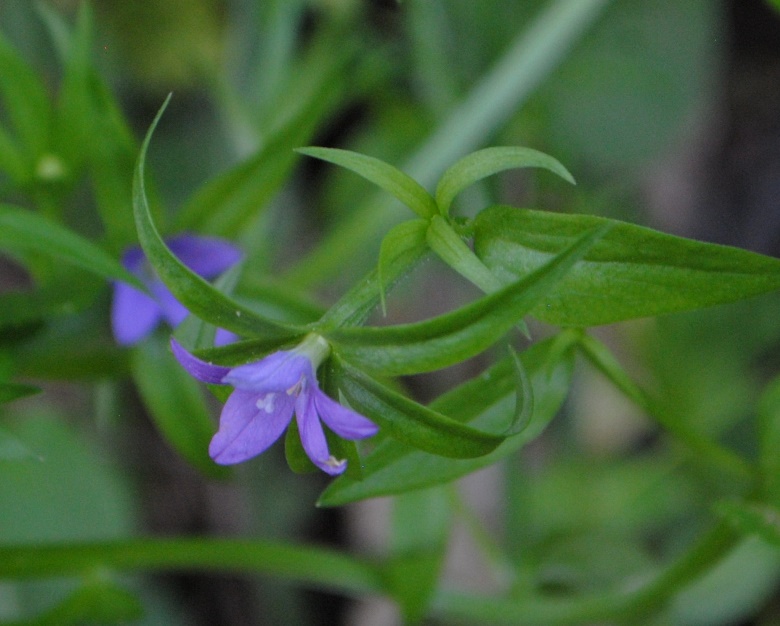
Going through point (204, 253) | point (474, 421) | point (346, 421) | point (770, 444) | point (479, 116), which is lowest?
point (346, 421)

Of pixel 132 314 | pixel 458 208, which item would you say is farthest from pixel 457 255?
pixel 458 208

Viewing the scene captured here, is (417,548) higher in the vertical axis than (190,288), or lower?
higher

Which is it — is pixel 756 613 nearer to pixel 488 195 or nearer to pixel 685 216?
pixel 685 216

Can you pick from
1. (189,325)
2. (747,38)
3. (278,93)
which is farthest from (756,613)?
(189,325)

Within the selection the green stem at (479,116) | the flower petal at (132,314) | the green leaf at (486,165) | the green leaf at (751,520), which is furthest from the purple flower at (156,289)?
the green leaf at (751,520)

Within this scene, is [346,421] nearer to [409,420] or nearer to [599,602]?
[409,420]

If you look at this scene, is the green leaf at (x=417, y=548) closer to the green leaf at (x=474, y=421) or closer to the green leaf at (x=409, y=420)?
the green leaf at (x=474, y=421)
